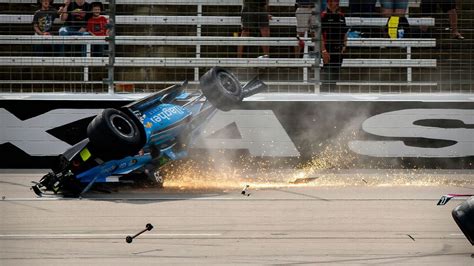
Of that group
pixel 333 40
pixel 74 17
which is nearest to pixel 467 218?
pixel 333 40

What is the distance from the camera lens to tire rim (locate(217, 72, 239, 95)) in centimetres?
1162

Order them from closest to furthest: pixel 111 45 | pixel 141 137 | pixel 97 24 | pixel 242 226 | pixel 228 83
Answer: pixel 242 226
pixel 141 137
pixel 228 83
pixel 111 45
pixel 97 24

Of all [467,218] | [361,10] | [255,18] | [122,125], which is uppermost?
[361,10]

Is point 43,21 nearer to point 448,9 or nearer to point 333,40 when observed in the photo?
point 333,40

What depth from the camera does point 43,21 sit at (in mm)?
14523

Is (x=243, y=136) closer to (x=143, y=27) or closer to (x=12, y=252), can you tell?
(x=143, y=27)

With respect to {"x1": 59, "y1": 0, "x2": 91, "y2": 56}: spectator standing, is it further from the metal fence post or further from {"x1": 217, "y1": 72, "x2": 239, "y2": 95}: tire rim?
{"x1": 217, "y1": 72, "x2": 239, "y2": 95}: tire rim

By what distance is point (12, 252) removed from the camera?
701 cm

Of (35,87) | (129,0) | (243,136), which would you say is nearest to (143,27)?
(129,0)

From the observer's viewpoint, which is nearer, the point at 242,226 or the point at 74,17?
the point at 242,226

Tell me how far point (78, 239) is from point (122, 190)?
11.1 feet

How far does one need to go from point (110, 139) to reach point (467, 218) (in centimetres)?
439

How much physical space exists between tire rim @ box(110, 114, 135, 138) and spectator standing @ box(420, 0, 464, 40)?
Answer: 5.63 metres

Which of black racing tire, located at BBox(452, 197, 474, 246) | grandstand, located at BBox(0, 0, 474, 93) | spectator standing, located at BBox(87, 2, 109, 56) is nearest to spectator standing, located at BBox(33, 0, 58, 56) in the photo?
grandstand, located at BBox(0, 0, 474, 93)
